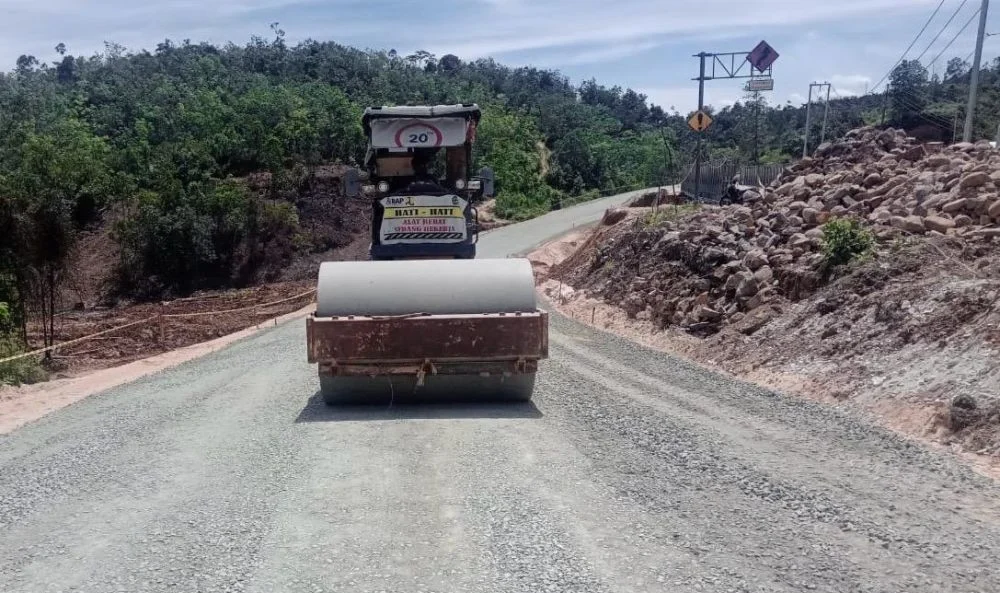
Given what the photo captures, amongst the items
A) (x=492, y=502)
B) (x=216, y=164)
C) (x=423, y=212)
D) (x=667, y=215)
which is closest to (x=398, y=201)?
(x=423, y=212)

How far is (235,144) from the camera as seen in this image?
49281mm

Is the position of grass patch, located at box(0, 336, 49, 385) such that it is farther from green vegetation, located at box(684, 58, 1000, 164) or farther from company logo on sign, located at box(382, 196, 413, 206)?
green vegetation, located at box(684, 58, 1000, 164)

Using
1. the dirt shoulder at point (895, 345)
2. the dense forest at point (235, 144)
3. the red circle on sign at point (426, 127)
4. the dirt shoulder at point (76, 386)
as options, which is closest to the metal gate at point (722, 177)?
the dense forest at point (235, 144)

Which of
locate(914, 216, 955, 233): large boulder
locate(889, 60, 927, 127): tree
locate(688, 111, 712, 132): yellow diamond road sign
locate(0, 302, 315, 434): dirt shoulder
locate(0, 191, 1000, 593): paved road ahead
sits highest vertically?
locate(889, 60, 927, 127): tree

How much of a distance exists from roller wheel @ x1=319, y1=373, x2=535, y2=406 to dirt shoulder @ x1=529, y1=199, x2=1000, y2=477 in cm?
378

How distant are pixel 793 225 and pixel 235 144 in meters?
40.4

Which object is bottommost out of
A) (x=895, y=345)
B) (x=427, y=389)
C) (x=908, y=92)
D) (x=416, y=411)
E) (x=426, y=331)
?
(x=416, y=411)

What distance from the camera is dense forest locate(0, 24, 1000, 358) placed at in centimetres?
3788

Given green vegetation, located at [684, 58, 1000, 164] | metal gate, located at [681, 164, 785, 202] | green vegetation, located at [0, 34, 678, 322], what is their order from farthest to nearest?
green vegetation, located at [684, 58, 1000, 164] → green vegetation, located at [0, 34, 678, 322] → metal gate, located at [681, 164, 785, 202]

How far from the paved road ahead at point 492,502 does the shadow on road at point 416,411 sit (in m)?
0.06

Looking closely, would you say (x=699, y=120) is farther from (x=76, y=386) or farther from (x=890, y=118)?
(x=890, y=118)

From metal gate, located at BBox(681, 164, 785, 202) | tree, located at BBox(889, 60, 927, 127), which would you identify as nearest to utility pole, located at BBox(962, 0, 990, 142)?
metal gate, located at BBox(681, 164, 785, 202)

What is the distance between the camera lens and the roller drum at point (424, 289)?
908cm

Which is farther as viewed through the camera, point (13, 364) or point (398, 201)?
point (13, 364)
